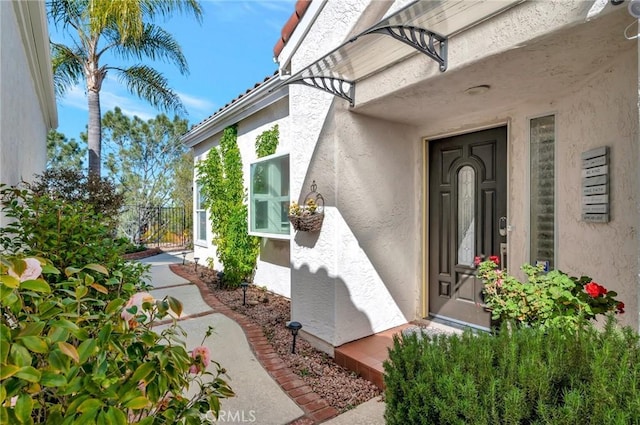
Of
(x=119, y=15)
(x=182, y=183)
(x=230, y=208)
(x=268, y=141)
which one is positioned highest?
(x=119, y=15)

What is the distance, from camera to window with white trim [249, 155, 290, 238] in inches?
259

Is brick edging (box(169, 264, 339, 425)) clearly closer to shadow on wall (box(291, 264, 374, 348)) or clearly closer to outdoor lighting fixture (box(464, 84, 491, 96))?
shadow on wall (box(291, 264, 374, 348))

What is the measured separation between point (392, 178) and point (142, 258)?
12129 millimetres

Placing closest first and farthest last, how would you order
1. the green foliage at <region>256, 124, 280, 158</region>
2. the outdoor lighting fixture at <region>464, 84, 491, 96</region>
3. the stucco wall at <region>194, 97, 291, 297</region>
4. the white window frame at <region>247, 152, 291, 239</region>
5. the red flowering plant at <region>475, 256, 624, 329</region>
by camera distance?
the red flowering plant at <region>475, 256, 624, 329</region> < the outdoor lighting fixture at <region>464, 84, 491, 96</region> < the white window frame at <region>247, 152, 291, 239</region> < the stucco wall at <region>194, 97, 291, 297</region> < the green foliage at <region>256, 124, 280, 158</region>

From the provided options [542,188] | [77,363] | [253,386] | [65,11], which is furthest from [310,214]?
[65,11]

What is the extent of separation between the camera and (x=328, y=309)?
14.8ft

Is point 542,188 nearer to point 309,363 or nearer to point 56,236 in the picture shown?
point 309,363

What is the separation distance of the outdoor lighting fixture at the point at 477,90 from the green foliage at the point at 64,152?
25874 millimetres

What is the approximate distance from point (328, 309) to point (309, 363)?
2.37ft

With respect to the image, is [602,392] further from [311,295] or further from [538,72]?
[311,295]

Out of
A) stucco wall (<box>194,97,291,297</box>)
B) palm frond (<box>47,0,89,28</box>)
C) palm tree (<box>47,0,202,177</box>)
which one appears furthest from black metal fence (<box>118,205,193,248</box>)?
stucco wall (<box>194,97,291,297</box>)

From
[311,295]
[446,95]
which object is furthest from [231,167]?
[446,95]

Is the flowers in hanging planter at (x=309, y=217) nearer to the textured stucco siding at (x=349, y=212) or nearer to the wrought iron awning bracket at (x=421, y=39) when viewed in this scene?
the textured stucco siding at (x=349, y=212)

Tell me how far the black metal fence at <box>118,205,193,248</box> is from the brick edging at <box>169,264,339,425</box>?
1310cm
